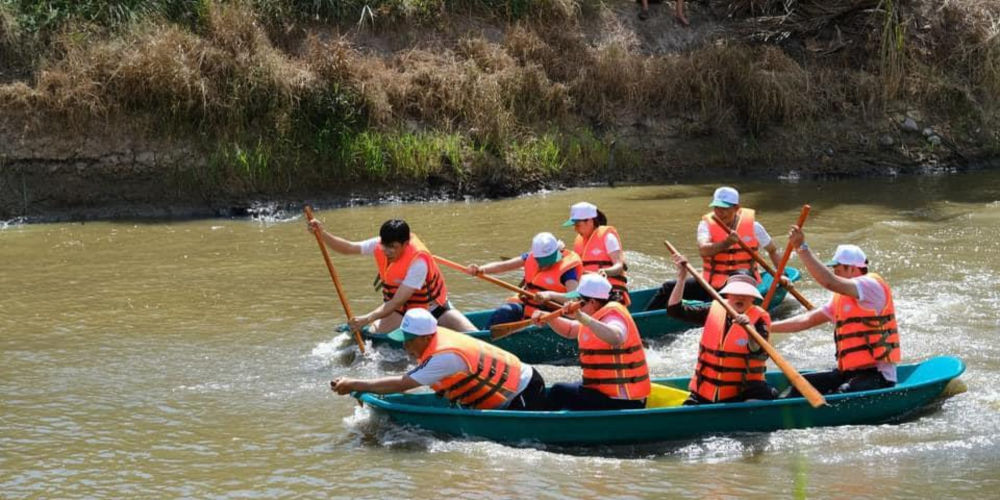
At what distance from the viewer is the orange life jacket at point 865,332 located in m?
8.09

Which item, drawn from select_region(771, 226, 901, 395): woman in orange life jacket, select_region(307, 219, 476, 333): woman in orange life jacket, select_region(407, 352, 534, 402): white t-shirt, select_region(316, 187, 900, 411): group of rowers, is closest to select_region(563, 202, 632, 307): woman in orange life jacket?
select_region(316, 187, 900, 411): group of rowers

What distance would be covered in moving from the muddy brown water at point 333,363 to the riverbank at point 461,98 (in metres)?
0.90

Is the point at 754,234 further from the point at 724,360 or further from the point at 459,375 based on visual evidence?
the point at 459,375

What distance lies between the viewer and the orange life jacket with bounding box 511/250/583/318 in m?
9.98

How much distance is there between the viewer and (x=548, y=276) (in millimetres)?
9992

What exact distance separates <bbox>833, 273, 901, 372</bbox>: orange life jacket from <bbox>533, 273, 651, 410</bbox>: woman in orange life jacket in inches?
58.0

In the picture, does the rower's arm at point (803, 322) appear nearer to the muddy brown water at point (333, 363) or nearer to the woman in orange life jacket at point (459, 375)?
the muddy brown water at point (333, 363)

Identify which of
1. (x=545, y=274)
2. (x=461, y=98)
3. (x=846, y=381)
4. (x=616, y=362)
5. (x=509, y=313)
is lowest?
(x=846, y=381)

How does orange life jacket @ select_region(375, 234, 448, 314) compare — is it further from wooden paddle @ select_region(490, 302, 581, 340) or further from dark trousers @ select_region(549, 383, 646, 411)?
dark trousers @ select_region(549, 383, 646, 411)

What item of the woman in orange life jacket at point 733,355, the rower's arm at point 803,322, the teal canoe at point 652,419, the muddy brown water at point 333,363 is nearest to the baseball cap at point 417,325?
the teal canoe at point 652,419

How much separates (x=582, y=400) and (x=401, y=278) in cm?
245

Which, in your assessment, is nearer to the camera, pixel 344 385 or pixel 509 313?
pixel 344 385

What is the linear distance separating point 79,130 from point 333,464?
1052 centimetres

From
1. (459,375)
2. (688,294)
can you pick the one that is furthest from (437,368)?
(688,294)
